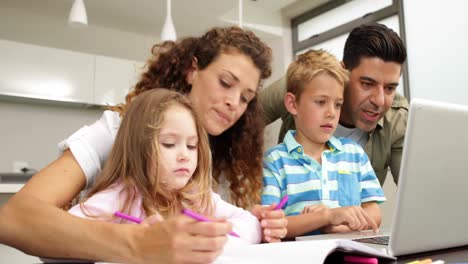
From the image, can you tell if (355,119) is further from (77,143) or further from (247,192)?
(77,143)

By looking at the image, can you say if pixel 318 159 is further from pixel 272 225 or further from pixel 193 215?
pixel 193 215

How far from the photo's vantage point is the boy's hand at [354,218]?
3.46 feet

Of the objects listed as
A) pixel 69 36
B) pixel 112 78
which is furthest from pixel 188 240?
pixel 69 36

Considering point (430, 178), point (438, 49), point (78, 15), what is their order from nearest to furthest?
point (430, 178) < point (78, 15) < point (438, 49)

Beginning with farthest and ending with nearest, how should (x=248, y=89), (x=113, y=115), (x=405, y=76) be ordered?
1. (x=405, y=76)
2. (x=248, y=89)
3. (x=113, y=115)

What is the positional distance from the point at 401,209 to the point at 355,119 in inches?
44.4

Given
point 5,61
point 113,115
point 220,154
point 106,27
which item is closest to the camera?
point 113,115

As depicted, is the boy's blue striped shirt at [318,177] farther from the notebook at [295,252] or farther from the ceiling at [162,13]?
the ceiling at [162,13]

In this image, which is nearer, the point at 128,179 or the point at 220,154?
the point at 128,179

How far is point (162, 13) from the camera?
155 inches

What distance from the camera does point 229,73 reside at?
1212 millimetres

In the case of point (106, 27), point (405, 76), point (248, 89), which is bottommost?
point (248, 89)

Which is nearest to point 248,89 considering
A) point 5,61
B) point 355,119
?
point 355,119

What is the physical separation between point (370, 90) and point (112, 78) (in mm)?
2697
